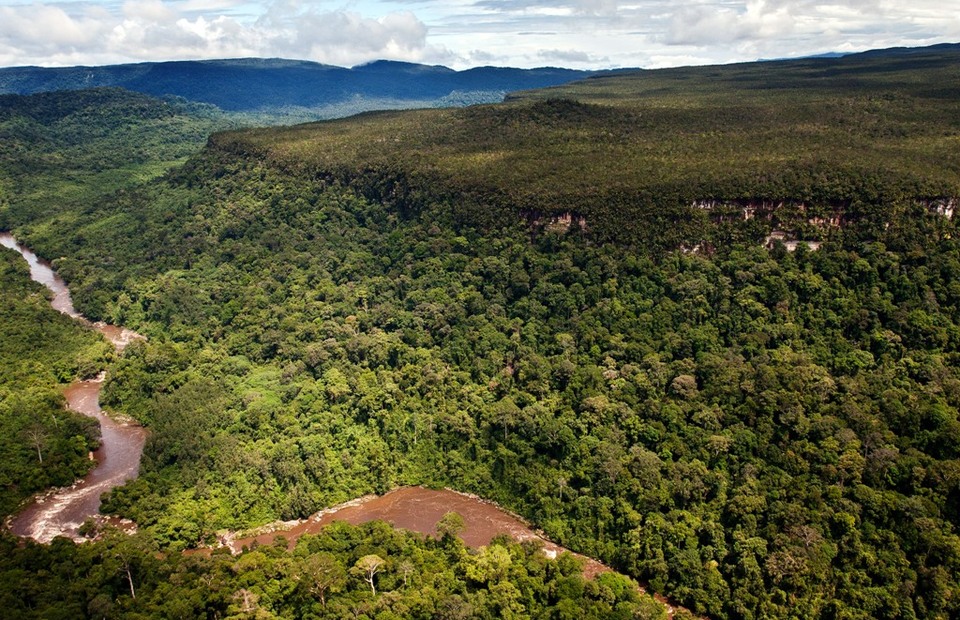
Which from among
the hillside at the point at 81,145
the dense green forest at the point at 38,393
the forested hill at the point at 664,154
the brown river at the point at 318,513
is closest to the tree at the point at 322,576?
the brown river at the point at 318,513

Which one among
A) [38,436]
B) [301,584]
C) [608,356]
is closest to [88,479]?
[38,436]

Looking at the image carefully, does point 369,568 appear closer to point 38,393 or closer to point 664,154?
point 38,393

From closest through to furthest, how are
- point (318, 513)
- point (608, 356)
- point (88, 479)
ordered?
point (318, 513), point (88, 479), point (608, 356)

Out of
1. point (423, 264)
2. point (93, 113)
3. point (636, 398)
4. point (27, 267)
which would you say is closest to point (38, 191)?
point (27, 267)

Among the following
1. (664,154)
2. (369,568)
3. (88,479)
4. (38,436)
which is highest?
(664,154)

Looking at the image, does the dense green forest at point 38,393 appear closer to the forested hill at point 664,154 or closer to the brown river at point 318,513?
the brown river at point 318,513

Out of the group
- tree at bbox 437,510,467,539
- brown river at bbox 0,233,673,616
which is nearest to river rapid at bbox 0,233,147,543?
brown river at bbox 0,233,673,616

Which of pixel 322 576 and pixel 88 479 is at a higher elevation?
pixel 322 576
